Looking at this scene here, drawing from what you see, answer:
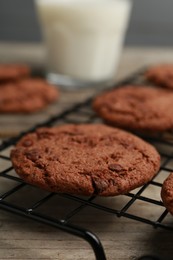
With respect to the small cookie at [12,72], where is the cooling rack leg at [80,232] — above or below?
above

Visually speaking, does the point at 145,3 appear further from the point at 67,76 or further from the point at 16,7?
the point at 67,76

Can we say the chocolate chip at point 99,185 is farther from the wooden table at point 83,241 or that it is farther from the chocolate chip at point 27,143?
the chocolate chip at point 27,143

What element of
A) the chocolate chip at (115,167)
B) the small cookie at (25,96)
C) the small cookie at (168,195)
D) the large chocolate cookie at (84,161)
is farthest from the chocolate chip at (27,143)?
the small cookie at (25,96)

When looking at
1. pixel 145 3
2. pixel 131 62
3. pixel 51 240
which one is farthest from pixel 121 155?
pixel 145 3

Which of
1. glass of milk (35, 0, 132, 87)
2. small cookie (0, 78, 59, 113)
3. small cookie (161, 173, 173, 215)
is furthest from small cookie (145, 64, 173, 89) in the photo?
small cookie (161, 173, 173, 215)

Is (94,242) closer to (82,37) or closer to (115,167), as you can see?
(115,167)

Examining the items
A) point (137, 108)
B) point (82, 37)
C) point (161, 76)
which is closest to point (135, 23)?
point (82, 37)

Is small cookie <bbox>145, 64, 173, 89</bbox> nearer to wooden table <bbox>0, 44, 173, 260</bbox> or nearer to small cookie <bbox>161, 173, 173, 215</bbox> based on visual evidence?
wooden table <bbox>0, 44, 173, 260</bbox>
